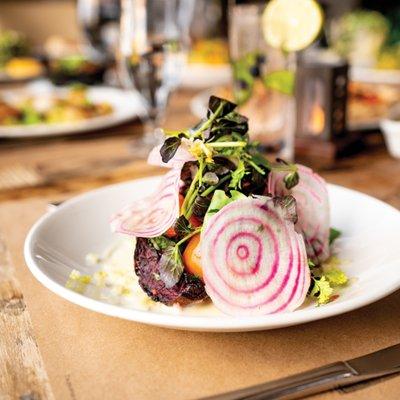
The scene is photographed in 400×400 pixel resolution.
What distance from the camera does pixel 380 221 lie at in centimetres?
92

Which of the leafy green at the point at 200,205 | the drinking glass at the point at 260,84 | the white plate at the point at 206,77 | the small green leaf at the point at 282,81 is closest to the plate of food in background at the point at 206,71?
the white plate at the point at 206,77

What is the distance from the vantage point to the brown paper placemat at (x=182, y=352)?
637mm

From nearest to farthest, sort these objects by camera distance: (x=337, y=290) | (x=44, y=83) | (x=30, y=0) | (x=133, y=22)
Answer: (x=337, y=290), (x=133, y=22), (x=44, y=83), (x=30, y=0)

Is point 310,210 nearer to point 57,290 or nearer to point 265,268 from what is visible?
point 265,268

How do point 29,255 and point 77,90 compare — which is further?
point 77,90

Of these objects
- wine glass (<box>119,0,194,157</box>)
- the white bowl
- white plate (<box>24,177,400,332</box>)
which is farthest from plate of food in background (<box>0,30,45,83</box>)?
white plate (<box>24,177,400,332</box>)

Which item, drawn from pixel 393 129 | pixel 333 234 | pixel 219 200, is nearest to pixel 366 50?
pixel 393 129

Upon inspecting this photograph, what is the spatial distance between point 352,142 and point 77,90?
1096mm

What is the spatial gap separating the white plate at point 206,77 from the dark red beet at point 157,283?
6.02 feet

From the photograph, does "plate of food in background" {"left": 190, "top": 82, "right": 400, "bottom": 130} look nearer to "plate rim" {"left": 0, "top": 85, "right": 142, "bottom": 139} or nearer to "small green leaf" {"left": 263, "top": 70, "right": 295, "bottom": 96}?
"small green leaf" {"left": 263, "top": 70, "right": 295, "bottom": 96}

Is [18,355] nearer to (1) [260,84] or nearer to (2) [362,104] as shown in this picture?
(1) [260,84]

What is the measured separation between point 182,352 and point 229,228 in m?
A: 0.15

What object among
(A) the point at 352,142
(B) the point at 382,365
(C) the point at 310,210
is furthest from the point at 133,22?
(B) the point at 382,365

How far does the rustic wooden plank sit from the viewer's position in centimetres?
64
